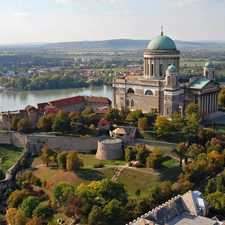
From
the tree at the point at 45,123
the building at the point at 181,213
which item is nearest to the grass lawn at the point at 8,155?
the tree at the point at 45,123

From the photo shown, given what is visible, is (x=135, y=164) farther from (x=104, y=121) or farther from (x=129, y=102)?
(x=129, y=102)

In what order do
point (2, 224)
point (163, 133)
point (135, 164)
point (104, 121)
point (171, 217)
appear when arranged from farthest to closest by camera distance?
1. point (104, 121)
2. point (163, 133)
3. point (135, 164)
4. point (2, 224)
5. point (171, 217)

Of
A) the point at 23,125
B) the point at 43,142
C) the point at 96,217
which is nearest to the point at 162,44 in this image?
the point at 43,142

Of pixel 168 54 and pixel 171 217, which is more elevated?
pixel 168 54

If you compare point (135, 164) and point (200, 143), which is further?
point (200, 143)

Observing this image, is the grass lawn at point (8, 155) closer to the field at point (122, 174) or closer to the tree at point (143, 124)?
the field at point (122, 174)

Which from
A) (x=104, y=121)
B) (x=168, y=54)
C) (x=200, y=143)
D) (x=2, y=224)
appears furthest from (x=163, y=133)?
(x=2, y=224)

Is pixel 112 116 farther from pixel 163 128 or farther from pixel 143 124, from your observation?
pixel 163 128
